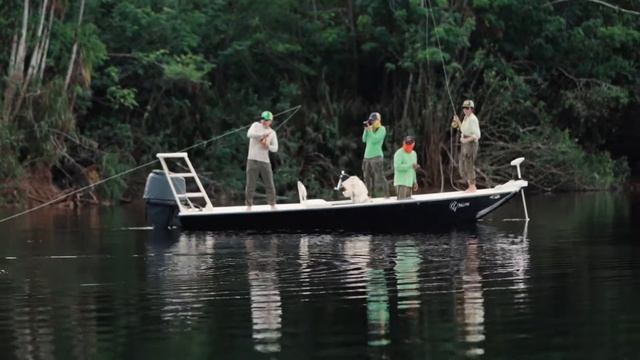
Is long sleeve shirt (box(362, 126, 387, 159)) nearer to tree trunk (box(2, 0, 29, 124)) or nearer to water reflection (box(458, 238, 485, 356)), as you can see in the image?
Answer: water reflection (box(458, 238, 485, 356))

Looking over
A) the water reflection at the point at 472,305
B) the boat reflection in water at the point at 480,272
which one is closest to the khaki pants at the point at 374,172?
the boat reflection in water at the point at 480,272

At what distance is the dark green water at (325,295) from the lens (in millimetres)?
12227

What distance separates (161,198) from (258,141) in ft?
6.00

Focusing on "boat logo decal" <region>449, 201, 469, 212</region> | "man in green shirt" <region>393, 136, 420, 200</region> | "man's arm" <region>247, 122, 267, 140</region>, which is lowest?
"boat logo decal" <region>449, 201, 469, 212</region>

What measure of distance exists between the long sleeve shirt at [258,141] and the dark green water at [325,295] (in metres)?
1.82

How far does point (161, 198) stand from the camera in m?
25.3

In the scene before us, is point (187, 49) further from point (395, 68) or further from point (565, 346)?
point (565, 346)

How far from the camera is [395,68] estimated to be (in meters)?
39.4

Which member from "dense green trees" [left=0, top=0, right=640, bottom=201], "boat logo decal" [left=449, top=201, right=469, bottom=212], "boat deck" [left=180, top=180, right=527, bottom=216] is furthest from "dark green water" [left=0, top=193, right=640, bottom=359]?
"dense green trees" [left=0, top=0, right=640, bottom=201]

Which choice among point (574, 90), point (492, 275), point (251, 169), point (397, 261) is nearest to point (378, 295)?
point (492, 275)

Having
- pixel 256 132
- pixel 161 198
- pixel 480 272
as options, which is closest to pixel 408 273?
pixel 480 272

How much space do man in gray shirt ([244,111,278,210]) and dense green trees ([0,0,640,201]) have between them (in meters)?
11.0

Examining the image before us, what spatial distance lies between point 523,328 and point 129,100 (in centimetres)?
2599

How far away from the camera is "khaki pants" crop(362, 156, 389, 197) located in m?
25.6
